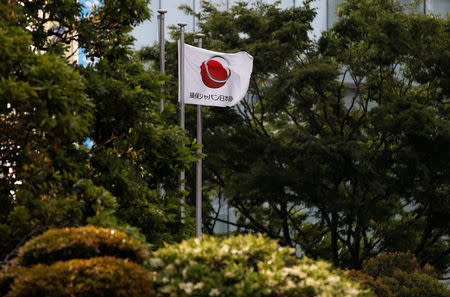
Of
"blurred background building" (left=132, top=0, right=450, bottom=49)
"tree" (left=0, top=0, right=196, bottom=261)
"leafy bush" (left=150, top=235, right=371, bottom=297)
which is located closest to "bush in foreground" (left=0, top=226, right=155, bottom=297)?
"leafy bush" (left=150, top=235, right=371, bottom=297)

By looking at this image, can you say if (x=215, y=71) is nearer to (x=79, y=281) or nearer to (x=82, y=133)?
(x=82, y=133)

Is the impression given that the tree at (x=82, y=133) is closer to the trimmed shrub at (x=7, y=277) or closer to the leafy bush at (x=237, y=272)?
the trimmed shrub at (x=7, y=277)

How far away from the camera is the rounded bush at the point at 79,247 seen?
22.8ft

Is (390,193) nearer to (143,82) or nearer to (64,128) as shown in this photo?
(143,82)

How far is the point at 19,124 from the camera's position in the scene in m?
8.36

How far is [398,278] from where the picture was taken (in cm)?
1445

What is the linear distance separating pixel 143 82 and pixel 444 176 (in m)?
10.8

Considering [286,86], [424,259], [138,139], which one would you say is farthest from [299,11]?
[138,139]

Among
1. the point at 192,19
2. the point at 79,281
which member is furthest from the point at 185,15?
the point at 79,281

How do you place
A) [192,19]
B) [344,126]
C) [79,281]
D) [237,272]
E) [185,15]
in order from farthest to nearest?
[192,19]
[185,15]
[344,126]
[237,272]
[79,281]

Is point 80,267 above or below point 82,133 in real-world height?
below

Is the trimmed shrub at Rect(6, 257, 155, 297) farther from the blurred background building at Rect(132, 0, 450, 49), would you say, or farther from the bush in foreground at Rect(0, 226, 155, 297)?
the blurred background building at Rect(132, 0, 450, 49)

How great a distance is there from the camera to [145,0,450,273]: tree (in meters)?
18.0

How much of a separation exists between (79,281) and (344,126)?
587 inches
